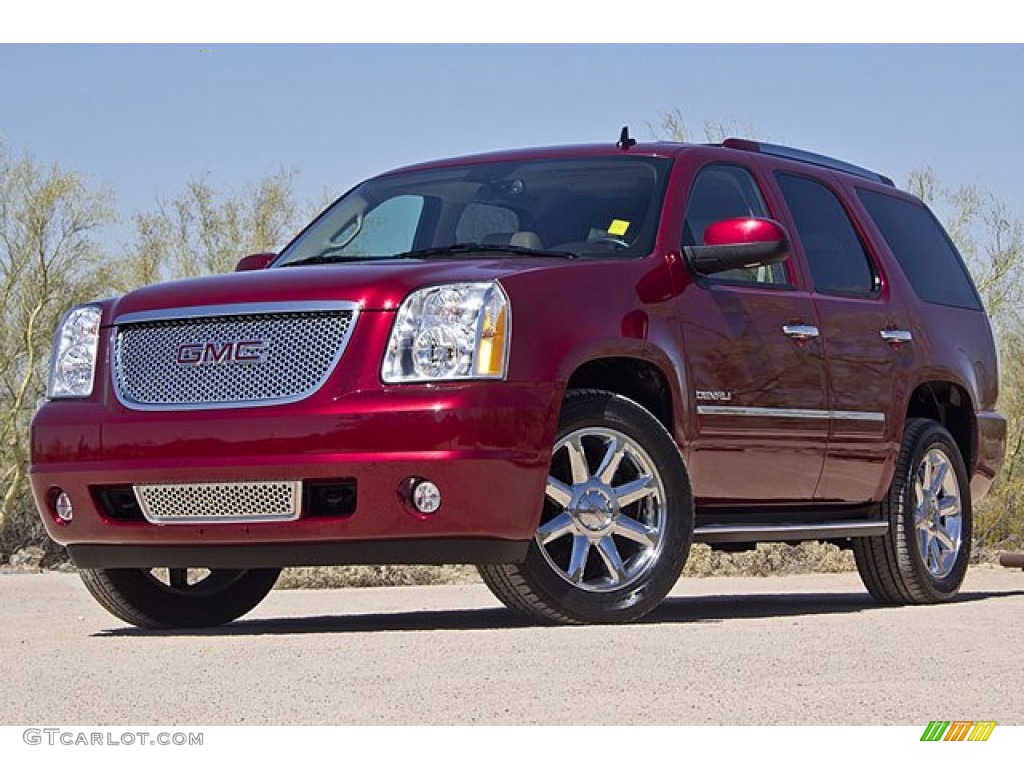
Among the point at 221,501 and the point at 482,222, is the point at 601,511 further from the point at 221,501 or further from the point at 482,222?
the point at 482,222

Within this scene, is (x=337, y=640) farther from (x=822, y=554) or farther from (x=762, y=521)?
(x=822, y=554)

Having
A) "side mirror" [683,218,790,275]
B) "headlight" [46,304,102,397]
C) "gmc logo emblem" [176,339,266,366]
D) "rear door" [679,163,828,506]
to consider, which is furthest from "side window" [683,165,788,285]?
"headlight" [46,304,102,397]

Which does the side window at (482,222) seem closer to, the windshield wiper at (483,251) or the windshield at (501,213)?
the windshield at (501,213)

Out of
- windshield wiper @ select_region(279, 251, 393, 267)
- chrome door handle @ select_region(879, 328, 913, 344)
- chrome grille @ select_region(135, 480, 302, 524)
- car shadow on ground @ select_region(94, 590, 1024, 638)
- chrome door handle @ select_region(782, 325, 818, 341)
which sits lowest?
car shadow on ground @ select_region(94, 590, 1024, 638)

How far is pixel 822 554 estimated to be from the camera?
57.5ft

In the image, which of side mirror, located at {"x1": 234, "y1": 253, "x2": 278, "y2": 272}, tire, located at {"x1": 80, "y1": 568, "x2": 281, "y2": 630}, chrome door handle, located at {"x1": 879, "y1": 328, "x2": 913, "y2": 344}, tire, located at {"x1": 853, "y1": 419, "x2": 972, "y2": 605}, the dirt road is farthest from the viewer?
tire, located at {"x1": 853, "y1": 419, "x2": 972, "y2": 605}

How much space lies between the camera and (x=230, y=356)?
7.55 m

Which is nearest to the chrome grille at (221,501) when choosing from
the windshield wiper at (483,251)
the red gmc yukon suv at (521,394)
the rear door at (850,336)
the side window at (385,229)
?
the red gmc yukon suv at (521,394)

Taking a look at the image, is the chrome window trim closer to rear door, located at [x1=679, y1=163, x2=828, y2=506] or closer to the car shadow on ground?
rear door, located at [x1=679, y1=163, x2=828, y2=506]

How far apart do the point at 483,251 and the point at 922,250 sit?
3.21 metres

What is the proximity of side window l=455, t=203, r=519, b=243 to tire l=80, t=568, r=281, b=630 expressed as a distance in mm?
1628

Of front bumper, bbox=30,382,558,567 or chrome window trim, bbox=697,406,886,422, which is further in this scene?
chrome window trim, bbox=697,406,886,422

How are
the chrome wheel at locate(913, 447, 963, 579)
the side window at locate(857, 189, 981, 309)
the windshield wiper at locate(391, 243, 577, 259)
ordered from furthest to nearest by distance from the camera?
the side window at locate(857, 189, 981, 309), the chrome wheel at locate(913, 447, 963, 579), the windshield wiper at locate(391, 243, 577, 259)

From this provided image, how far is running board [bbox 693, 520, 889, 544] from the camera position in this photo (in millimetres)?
8320
